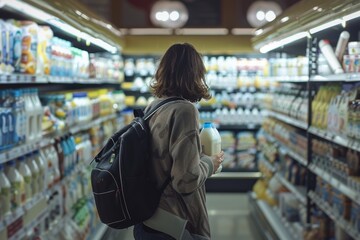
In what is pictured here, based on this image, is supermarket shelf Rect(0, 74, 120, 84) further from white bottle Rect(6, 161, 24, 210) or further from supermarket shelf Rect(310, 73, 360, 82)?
supermarket shelf Rect(310, 73, 360, 82)

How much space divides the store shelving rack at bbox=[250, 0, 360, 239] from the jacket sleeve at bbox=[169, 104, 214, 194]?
106 cm

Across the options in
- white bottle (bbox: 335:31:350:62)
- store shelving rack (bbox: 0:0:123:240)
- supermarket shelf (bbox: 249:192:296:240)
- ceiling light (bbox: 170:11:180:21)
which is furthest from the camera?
ceiling light (bbox: 170:11:180:21)

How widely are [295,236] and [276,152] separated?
5.11ft

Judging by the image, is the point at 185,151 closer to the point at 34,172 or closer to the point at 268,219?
the point at 34,172

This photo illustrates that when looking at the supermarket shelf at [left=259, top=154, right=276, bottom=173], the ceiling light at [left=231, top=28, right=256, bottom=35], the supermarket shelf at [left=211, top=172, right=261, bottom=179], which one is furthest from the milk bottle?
the ceiling light at [left=231, top=28, right=256, bottom=35]

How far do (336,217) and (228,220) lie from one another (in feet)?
9.62

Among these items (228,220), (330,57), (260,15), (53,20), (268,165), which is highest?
(260,15)

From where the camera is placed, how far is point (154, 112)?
8.00 feet

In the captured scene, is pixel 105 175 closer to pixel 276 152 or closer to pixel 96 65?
pixel 96 65

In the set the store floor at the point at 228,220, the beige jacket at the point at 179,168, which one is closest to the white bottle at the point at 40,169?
the beige jacket at the point at 179,168

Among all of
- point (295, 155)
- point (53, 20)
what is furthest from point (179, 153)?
point (295, 155)

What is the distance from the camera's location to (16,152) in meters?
2.86

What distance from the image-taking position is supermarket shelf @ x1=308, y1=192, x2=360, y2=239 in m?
3.19

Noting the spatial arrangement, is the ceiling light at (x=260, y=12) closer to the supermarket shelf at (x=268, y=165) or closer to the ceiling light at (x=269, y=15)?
the ceiling light at (x=269, y=15)
